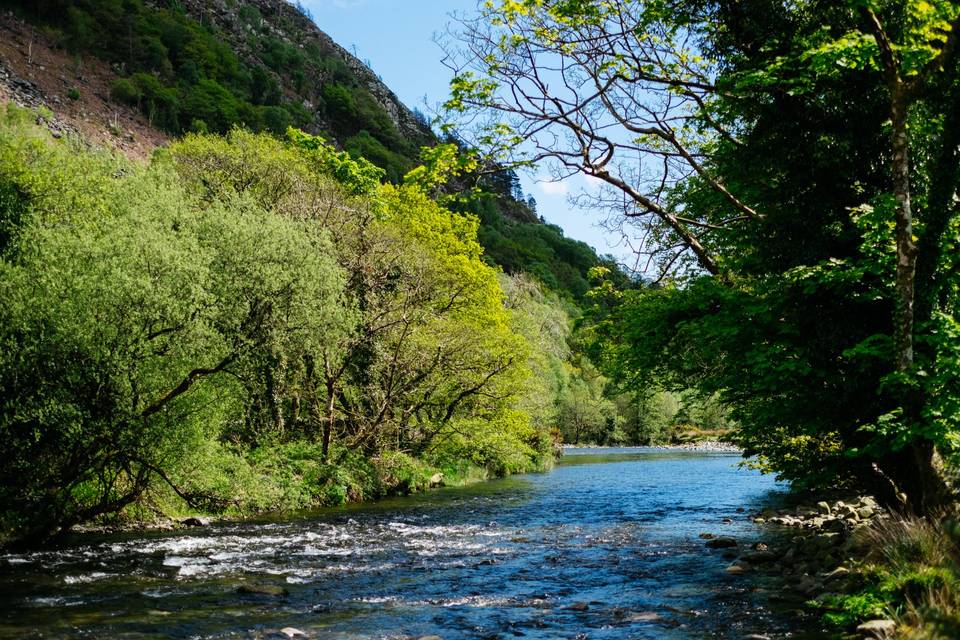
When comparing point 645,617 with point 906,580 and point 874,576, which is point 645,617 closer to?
point 874,576

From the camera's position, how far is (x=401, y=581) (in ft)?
47.1

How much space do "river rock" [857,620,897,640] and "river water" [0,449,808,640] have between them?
124cm

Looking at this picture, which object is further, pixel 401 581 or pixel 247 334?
pixel 247 334

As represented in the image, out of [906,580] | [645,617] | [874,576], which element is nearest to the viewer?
[906,580]

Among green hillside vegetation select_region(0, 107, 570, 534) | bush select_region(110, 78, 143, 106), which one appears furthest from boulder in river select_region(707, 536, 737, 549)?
bush select_region(110, 78, 143, 106)

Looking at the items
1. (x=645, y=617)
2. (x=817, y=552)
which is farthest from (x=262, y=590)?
(x=817, y=552)

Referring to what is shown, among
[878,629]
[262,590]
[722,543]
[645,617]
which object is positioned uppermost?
[878,629]

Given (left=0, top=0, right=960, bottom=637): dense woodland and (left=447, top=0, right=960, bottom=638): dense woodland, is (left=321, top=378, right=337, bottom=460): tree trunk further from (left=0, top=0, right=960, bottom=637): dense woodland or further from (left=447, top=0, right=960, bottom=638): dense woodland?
(left=447, top=0, right=960, bottom=638): dense woodland

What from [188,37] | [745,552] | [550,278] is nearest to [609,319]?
[745,552]

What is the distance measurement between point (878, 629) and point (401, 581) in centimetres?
892

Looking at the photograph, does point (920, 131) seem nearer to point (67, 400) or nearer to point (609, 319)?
point (609, 319)

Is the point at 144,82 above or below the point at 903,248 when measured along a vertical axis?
above

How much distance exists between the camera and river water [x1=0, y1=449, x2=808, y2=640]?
10.8 m

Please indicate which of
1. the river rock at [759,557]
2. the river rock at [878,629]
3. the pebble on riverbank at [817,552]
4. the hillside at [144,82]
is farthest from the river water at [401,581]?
the hillside at [144,82]
